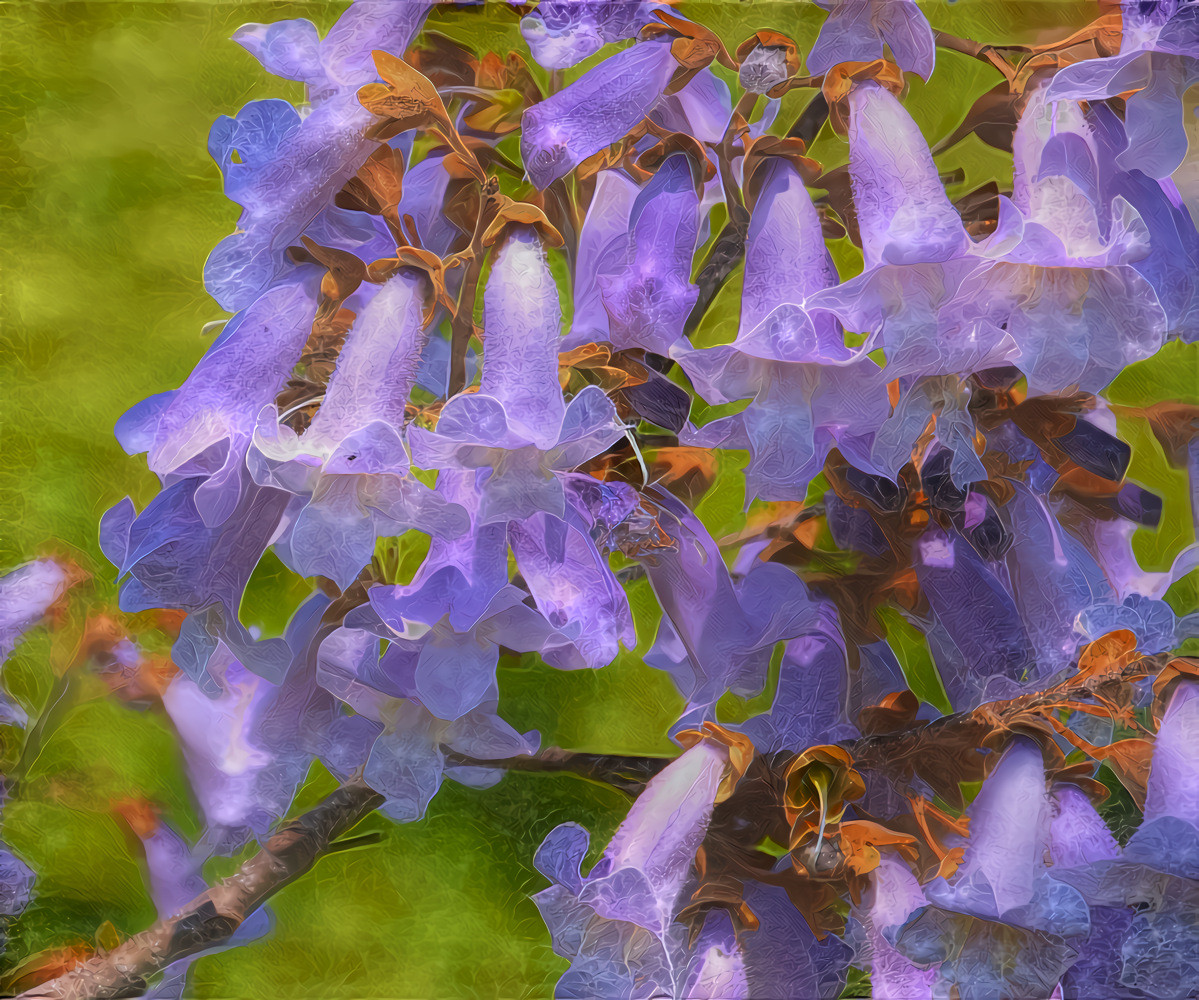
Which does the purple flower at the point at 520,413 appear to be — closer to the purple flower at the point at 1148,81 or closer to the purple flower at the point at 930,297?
the purple flower at the point at 930,297

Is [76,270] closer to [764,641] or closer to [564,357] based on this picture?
[564,357]

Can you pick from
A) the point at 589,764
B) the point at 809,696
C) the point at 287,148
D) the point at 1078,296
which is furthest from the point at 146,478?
the point at 1078,296

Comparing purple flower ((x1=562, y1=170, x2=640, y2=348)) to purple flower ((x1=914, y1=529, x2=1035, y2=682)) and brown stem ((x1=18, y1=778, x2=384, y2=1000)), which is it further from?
brown stem ((x1=18, y1=778, x2=384, y2=1000))

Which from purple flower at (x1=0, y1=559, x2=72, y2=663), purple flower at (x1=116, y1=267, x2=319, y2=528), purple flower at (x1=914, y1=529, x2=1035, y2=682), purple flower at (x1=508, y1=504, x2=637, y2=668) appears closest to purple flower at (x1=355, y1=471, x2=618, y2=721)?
purple flower at (x1=508, y1=504, x2=637, y2=668)

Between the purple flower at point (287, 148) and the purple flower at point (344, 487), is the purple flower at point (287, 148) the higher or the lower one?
the higher one

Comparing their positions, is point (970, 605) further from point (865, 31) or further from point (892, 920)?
point (865, 31)

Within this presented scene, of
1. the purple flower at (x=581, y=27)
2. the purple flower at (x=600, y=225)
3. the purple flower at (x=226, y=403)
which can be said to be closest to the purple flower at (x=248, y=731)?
the purple flower at (x=226, y=403)
